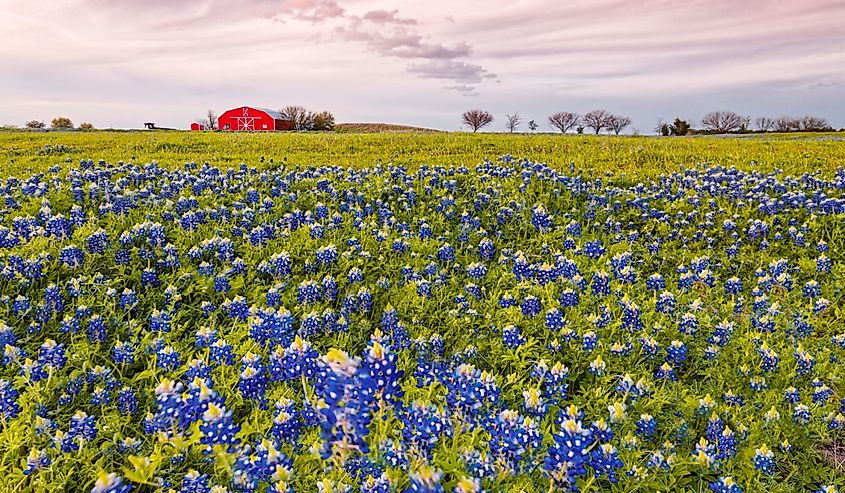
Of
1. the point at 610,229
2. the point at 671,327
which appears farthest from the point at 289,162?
the point at 671,327

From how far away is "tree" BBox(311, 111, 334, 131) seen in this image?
62.8m

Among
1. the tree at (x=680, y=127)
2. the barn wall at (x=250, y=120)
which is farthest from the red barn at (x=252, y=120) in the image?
the tree at (x=680, y=127)

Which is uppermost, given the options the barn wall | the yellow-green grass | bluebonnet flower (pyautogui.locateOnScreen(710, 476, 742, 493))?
the barn wall

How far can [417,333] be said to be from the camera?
5086 millimetres

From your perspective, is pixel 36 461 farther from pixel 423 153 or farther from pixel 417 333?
pixel 423 153

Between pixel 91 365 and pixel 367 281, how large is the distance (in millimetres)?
2529

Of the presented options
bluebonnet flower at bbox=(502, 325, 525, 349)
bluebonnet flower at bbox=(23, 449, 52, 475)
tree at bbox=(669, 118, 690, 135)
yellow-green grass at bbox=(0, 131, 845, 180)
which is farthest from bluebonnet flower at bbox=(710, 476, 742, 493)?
tree at bbox=(669, 118, 690, 135)

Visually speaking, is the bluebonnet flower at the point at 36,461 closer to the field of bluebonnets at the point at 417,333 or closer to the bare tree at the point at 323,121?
the field of bluebonnets at the point at 417,333

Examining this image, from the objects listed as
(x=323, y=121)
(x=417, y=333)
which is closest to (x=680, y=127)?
(x=323, y=121)

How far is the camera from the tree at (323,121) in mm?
62750

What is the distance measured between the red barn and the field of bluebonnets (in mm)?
55128

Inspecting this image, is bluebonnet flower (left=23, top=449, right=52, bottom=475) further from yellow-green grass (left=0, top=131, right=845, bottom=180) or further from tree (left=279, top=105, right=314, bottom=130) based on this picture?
tree (left=279, top=105, right=314, bottom=130)

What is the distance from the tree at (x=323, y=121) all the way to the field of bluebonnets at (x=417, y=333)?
5405cm

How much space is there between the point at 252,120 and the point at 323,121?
737 cm
